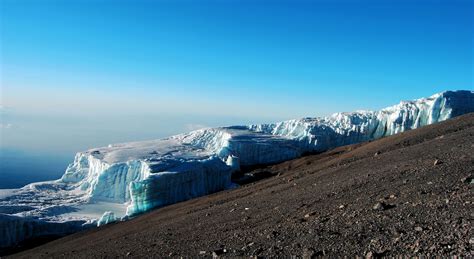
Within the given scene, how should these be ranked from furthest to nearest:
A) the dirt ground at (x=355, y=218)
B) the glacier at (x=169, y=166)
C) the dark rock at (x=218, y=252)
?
the glacier at (x=169, y=166) → the dark rock at (x=218, y=252) → the dirt ground at (x=355, y=218)

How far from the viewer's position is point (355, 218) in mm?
10086

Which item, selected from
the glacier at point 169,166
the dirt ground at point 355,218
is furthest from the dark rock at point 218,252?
the glacier at point 169,166

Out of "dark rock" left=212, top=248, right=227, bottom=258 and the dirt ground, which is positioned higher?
the dirt ground

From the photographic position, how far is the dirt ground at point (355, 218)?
8.11 m

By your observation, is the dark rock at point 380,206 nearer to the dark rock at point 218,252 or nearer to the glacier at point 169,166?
the dark rock at point 218,252

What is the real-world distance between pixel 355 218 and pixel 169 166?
26268 mm

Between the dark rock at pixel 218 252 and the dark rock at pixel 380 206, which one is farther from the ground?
the dark rock at pixel 380 206

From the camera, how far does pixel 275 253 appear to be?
30.1ft

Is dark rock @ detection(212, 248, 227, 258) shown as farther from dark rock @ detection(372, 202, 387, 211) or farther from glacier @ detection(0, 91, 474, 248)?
glacier @ detection(0, 91, 474, 248)

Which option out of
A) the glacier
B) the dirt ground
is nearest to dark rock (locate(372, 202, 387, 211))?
the dirt ground

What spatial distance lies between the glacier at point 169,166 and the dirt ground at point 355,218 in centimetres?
1319

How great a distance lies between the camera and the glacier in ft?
103

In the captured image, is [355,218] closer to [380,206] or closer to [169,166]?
[380,206]

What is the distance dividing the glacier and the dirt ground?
13.2 metres
